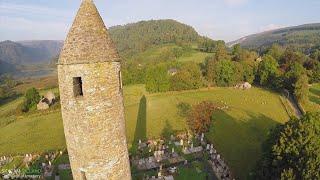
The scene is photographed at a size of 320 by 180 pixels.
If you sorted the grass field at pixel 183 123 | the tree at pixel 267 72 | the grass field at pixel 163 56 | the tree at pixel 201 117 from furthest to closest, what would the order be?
the grass field at pixel 163 56, the tree at pixel 267 72, the tree at pixel 201 117, the grass field at pixel 183 123

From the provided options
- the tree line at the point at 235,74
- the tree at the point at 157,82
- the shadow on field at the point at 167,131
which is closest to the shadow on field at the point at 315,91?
the tree line at the point at 235,74

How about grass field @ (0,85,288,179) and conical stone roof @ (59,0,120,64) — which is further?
grass field @ (0,85,288,179)

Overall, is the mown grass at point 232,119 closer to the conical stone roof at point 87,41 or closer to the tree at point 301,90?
the tree at point 301,90

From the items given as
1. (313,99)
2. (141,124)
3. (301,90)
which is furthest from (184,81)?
(141,124)

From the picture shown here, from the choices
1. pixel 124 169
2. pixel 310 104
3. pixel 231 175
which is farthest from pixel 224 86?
pixel 124 169

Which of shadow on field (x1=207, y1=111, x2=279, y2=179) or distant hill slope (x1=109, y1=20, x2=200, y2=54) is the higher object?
distant hill slope (x1=109, y1=20, x2=200, y2=54)

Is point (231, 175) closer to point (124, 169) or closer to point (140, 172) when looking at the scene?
point (140, 172)

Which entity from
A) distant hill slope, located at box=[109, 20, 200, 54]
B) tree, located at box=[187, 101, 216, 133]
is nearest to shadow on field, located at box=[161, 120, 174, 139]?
tree, located at box=[187, 101, 216, 133]

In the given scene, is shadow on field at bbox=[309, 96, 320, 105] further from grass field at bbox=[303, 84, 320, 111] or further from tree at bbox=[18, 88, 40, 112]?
tree at bbox=[18, 88, 40, 112]
